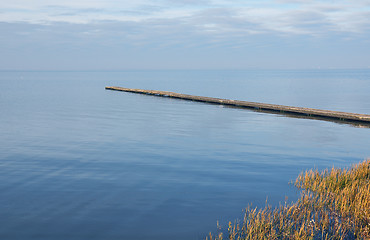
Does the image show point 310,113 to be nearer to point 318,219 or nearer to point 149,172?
point 149,172

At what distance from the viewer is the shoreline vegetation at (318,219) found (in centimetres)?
1020

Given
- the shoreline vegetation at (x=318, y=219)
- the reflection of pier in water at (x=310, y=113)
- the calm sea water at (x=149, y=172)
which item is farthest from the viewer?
the reflection of pier in water at (x=310, y=113)

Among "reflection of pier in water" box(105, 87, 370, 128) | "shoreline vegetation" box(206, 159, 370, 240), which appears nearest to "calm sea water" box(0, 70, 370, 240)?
"shoreline vegetation" box(206, 159, 370, 240)

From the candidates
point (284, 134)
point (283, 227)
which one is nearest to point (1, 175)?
point (283, 227)

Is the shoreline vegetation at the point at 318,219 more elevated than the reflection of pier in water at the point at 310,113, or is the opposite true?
the reflection of pier in water at the point at 310,113

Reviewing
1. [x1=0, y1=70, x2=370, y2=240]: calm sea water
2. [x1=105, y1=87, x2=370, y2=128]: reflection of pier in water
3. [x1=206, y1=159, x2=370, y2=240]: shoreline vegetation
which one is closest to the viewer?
[x1=206, y1=159, x2=370, y2=240]: shoreline vegetation

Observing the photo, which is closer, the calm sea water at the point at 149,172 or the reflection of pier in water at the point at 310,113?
the calm sea water at the point at 149,172

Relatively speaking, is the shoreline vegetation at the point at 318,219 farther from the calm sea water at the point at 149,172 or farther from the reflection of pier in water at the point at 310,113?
the reflection of pier in water at the point at 310,113

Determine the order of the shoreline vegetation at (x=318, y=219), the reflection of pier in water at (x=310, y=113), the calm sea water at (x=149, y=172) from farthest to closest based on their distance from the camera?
the reflection of pier in water at (x=310, y=113) < the calm sea water at (x=149, y=172) < the shoreline vegetation at (x=318, y=219)

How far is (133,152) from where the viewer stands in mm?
23203

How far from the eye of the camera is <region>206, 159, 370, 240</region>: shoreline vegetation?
10195 mm

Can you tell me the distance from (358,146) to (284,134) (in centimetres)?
643

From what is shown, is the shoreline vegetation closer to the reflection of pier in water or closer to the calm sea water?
the calm sea water

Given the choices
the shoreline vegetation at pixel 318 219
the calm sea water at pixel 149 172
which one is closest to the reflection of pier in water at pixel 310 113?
the calm sea water at pixel 149 172
